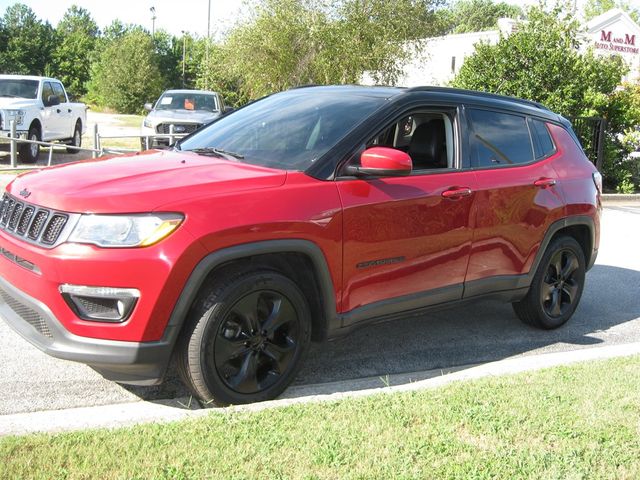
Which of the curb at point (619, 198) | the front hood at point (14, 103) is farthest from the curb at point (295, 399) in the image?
the front hood at point (14, 103)

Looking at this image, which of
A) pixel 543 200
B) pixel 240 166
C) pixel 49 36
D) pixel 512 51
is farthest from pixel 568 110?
pixel 49 36

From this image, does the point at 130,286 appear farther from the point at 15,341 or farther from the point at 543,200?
the point at 543,200

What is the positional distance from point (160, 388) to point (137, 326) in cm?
94

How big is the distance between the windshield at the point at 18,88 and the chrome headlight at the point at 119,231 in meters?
14.7

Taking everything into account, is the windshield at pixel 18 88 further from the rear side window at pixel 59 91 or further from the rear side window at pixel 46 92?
the rear side window at pixel 59 91

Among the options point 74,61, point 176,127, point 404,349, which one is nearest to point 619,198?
point 176,127

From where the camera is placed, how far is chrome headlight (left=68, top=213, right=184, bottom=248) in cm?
348

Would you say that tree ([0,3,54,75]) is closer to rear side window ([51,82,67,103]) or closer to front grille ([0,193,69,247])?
rear side window ([51,82,67,103])

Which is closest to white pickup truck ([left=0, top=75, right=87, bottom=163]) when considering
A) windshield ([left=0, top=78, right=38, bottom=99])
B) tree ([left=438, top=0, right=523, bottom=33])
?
windshield ([left=0, top=78, right=38, bottom=99])

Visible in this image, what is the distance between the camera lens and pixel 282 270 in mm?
4078

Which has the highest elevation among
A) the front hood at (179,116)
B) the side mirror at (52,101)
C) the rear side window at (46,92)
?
the rear side window at (46,92)

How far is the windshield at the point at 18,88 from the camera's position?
16.6 meters

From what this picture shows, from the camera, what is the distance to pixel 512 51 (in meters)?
15.4

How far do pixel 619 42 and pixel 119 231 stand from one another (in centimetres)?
4038
